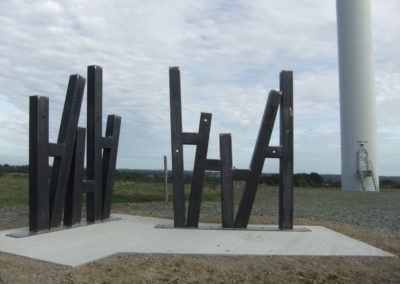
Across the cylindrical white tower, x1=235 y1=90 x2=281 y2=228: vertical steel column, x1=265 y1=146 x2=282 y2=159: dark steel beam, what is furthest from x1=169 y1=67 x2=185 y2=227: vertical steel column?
the cylindrical white tower

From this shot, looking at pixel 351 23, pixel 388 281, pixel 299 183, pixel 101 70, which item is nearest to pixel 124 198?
pixel 101 70

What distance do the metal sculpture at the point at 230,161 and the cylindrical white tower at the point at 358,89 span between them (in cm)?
1796

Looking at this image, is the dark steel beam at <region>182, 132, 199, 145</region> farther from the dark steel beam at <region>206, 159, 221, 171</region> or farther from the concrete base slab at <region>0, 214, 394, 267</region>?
the concrete base slab at <region>0, 214, 394, 267</region>

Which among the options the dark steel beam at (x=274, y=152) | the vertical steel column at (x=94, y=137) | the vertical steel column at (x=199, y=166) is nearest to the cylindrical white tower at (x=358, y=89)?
the dark steel beam at (x=274, y=152)

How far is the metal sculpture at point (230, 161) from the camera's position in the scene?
7633mm

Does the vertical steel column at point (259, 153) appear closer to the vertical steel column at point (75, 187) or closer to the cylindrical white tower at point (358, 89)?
the vertical steel column at point (75, 187)

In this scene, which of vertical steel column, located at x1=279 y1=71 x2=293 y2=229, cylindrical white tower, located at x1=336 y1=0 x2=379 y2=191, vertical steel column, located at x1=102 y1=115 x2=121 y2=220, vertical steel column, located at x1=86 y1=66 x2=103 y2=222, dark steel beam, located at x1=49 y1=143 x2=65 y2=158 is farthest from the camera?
cylindrical white tower, located at x1=336 y1=0 x2=379 y2=191

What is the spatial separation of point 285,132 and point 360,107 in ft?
59.5

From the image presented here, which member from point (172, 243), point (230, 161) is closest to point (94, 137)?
point (230, 161)

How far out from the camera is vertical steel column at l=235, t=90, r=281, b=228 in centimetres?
762

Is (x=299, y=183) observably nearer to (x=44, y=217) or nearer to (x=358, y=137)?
(x=358, y=137)

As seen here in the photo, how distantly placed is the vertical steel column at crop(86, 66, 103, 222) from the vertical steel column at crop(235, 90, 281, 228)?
2644 mm

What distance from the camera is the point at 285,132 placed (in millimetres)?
→ 7695

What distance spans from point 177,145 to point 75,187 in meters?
1.90
